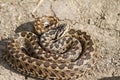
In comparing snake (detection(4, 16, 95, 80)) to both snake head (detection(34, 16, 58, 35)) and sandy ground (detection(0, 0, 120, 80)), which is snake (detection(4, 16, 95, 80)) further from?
sandy ground (detection(0, 0, 120, 80))

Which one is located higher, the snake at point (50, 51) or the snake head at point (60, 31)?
the snake head at point (60, 31)

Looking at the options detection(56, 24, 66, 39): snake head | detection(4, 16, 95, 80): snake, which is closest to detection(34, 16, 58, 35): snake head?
detection(4, 16, 95, 80): snake

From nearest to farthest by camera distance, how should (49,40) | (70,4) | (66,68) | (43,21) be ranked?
(66,68) < (49,40) < (43,21) < (70,4)

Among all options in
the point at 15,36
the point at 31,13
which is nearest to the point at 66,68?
the point at 15,36

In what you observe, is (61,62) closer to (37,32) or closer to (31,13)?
(37,32)

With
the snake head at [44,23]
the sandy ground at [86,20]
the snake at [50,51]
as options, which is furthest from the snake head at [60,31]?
the sandy ground at [86,20]

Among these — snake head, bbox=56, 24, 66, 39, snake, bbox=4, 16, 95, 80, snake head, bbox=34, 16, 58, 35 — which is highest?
snake head, bbox=34, 16, 58, 35

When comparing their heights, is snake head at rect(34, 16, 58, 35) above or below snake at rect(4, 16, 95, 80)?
above

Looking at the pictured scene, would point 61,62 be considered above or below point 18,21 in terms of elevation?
below

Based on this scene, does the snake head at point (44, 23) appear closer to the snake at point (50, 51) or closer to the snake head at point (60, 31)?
the snake at point (50, 51)
